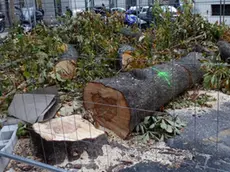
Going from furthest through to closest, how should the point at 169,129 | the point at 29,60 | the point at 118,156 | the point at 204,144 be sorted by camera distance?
1. the point at 29,60
2. the point at 169,129
3. the point at 204,144
4. the point at 118,156

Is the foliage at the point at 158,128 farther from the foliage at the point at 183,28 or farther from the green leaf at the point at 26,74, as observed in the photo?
the foliage at the point at 183,28

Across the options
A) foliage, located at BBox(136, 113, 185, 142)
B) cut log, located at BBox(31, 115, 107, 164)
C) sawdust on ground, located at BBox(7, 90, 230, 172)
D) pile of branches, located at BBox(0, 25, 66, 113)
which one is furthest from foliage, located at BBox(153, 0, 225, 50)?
cut log, located at BBox(31, 115, 107, 164)

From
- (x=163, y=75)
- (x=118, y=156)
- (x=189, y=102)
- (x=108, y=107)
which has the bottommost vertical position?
(x=118, y=156)

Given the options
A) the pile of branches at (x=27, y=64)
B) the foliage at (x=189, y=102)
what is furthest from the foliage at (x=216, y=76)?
the pile of branches at (x=27, y=64)

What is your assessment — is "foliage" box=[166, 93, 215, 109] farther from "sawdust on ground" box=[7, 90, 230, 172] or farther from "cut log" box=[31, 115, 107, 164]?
"cut log" box=[31, 115, 107, 164]

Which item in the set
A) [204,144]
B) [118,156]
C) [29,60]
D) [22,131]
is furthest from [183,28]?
[22,131]

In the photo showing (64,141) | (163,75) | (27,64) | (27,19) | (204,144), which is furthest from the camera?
(27,19)

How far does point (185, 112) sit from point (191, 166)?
83 centimetres

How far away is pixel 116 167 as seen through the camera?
1812 mm

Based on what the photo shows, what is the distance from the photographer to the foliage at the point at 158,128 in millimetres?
2141

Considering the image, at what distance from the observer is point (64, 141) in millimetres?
1798

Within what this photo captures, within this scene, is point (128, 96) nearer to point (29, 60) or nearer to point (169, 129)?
point (169, 129)

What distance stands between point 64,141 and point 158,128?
2.58ft

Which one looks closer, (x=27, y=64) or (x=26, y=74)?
(x=26, y=74)
